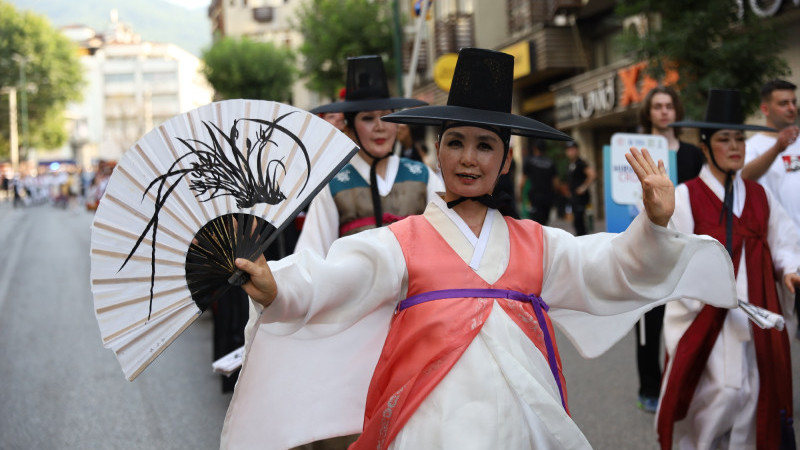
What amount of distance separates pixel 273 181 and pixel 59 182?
1821 inches

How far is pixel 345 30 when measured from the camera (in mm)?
33969

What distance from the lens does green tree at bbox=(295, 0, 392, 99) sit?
3388 cm

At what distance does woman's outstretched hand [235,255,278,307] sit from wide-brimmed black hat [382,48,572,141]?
703mm

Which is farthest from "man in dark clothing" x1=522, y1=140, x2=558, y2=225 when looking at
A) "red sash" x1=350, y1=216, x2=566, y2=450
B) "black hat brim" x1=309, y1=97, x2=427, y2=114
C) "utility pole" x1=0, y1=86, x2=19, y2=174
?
"utility pole" x1=0, y1=86, x2=19, y2=174

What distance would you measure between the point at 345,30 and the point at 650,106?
1129 inches

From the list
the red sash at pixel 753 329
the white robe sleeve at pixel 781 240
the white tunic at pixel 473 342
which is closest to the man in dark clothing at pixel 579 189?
the white robe sleeve at pixel 781 240

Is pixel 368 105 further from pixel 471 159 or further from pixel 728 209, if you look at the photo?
pixel 728 209

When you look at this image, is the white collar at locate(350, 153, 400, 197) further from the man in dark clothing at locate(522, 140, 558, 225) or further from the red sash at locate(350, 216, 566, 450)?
the man in dark clothing at locate(522, 140, 558, 225)

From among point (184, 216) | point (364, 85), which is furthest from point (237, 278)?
point (364, 85)

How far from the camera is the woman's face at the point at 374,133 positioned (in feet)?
15.7

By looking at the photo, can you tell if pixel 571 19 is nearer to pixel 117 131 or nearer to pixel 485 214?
pixel 485 214

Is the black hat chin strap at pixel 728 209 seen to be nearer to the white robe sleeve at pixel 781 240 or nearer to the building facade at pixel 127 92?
the white robe sleeve at pixel 781 240

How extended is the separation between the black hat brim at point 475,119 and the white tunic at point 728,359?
5.39 ft

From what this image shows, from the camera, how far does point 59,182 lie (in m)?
46.3
